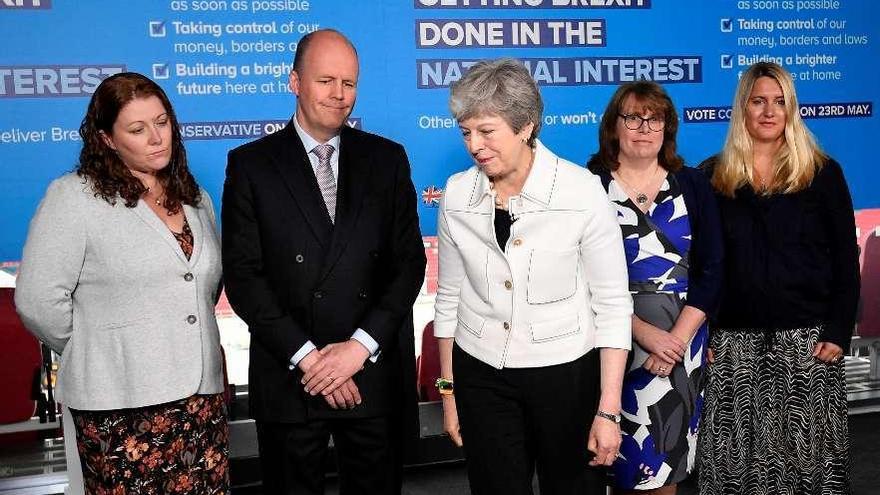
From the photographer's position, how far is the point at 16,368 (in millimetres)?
3725

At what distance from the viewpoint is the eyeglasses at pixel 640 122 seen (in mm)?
2367

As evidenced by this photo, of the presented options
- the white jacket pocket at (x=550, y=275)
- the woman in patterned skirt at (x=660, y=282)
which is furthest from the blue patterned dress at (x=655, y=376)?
the white jacket pocket at (x=550, y=275)

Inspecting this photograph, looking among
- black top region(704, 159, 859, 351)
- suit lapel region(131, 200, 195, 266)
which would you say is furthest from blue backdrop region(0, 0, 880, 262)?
suit lapel region(131, 200, 195, 266)

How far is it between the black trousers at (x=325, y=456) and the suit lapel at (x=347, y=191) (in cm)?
41

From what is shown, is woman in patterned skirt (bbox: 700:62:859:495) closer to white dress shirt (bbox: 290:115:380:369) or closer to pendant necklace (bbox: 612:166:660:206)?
pendant necklace (bbox: 612:166:660:206)

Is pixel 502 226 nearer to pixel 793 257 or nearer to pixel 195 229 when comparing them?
pixel 195 229

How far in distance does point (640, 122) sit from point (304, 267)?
99 cm

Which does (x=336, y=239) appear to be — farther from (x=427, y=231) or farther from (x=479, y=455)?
(x=427, y=231)

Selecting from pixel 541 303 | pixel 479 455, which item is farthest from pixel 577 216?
pixel 479 455

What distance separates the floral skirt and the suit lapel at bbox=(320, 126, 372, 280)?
492 millimetres

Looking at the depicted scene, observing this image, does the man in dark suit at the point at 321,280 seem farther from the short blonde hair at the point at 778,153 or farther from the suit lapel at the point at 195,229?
the short blonde hair at the point at 778,153

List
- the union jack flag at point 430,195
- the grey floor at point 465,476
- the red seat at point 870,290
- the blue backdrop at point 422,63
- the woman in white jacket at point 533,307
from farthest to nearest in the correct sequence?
the red seat at point 870,290 < the union jack flag at point 430,195 < the grey floor at point 465,476 < the blue backdrop at point 422,63 < the woman in white jacket at point 533,307

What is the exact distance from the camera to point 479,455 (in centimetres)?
193

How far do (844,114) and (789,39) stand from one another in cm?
47
